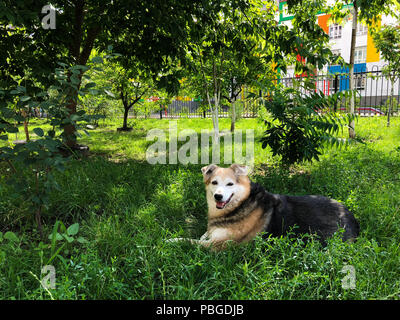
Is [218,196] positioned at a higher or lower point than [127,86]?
lower

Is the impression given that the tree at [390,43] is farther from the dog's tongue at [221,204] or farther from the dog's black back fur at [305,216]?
the dog's tongue at [221,204]

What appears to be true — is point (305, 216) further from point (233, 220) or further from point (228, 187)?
point (228, 187)

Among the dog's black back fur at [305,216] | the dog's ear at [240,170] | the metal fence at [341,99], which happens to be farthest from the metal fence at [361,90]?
the dog's ear at [240,170]

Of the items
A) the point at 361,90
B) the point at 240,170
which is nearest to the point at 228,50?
the point at 240,170

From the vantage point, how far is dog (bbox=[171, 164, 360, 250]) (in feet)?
8.93

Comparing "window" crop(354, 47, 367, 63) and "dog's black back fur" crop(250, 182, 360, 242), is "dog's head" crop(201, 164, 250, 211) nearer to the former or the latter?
"dog's black back fur" crop(250, 182, 360, 242)

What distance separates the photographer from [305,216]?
278 centimetres

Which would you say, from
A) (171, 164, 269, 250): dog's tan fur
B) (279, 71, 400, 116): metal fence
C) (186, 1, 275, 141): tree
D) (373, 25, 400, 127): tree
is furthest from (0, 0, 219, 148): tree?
(373, 25, 400, 127): tree

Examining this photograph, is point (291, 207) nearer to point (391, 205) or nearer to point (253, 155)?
point (391, 205)

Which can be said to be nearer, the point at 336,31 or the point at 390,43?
the point at 390,43

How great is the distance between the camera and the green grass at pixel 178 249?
2.07 m

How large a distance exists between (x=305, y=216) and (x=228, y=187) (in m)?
0.87

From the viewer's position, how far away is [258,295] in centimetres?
199

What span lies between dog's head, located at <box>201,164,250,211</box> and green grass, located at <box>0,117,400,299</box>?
45 centimetres
